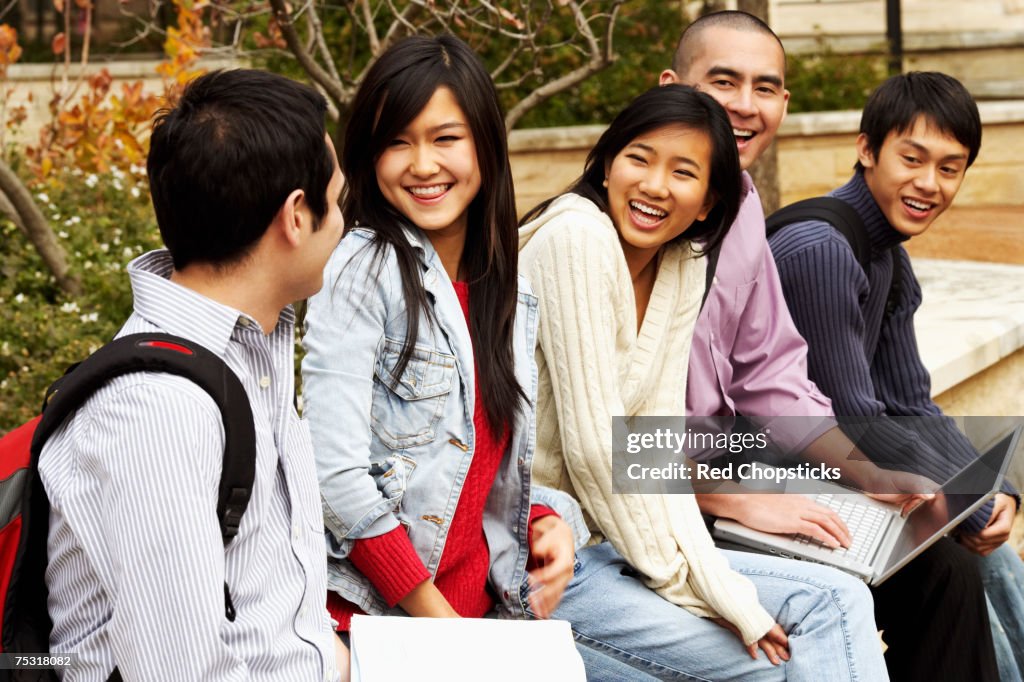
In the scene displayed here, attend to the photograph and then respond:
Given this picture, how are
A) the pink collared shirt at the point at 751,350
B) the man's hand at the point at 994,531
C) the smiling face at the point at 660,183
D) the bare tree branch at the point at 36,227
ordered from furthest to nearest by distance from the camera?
1. the bare tree branch at the point at 36,227
2. the man's hand at the point at 994,531
3. the pink collared shirt at the point at 751,350
4. the smiling face at the point at 660,183

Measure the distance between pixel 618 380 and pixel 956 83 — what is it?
5.40 ft

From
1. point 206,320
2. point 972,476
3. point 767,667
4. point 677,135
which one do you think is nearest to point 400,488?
point 206,320

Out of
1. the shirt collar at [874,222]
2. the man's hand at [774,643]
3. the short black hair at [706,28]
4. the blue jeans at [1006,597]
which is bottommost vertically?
the blue jeans at [1006,597]

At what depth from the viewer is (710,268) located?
311cm

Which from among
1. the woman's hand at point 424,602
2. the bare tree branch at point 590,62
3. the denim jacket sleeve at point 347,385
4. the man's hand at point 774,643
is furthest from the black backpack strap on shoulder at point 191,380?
the bare tree branch at point 590,62

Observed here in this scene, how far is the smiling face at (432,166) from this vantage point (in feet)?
7.94

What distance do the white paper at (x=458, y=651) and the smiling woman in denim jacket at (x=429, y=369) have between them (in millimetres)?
269

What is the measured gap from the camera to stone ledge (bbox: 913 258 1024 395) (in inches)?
188

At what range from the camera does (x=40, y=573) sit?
1.64 m

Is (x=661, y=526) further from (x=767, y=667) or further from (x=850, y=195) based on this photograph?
(x=850, y=195)

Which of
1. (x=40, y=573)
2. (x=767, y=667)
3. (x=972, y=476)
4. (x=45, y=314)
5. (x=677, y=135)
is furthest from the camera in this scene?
(x=45, y=314)

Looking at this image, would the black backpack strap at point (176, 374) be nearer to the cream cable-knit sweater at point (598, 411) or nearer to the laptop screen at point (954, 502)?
the cream cable-knit sweater at point (598, 411)

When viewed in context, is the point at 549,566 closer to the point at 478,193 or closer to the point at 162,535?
the point at 478,193

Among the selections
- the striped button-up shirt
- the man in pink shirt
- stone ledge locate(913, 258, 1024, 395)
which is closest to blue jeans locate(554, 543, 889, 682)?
the man in pink shirt
